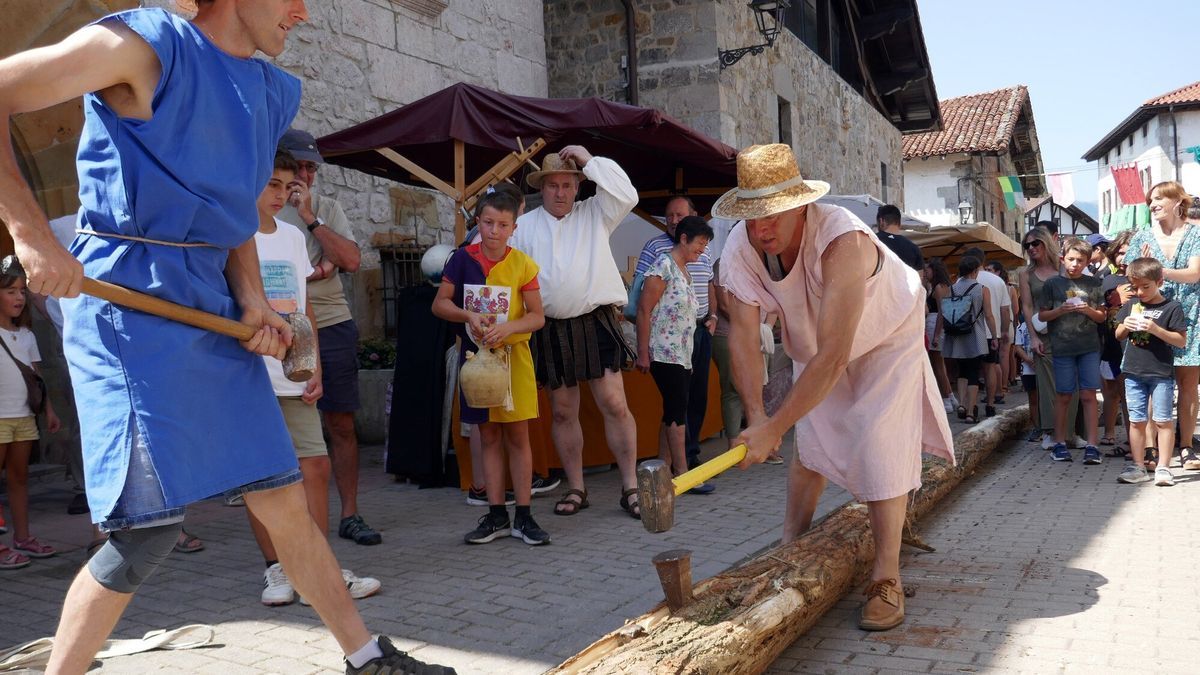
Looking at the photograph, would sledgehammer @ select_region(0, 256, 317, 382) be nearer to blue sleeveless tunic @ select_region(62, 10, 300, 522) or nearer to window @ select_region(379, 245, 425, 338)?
blue sleeveless tunic @ select_region(62, 10, 300, 522)

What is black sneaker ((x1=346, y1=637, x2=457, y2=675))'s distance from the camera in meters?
2.48

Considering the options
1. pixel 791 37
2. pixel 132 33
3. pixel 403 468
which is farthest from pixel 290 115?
pixel 791 37

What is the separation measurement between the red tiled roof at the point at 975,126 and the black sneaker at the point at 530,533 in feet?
87.5

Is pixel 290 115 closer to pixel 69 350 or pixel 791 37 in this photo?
pixel 69 350

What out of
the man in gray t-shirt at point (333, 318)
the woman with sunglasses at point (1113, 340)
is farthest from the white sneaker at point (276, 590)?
the woman with sunglasses at point (1113, 340)

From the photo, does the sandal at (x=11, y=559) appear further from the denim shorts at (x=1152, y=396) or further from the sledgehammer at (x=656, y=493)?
the denim shorts at (x=1152, y=396)

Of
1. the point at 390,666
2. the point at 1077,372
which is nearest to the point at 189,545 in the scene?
the point at 390,666

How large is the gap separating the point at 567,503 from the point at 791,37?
42.4 ft

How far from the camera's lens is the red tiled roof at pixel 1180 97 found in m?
41.8

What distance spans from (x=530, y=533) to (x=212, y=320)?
273cm

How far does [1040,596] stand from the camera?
12.6 ft

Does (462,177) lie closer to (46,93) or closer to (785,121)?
(46,93)

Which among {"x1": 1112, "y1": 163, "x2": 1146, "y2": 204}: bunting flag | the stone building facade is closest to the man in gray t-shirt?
the stone building facade

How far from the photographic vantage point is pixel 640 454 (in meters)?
7.10
